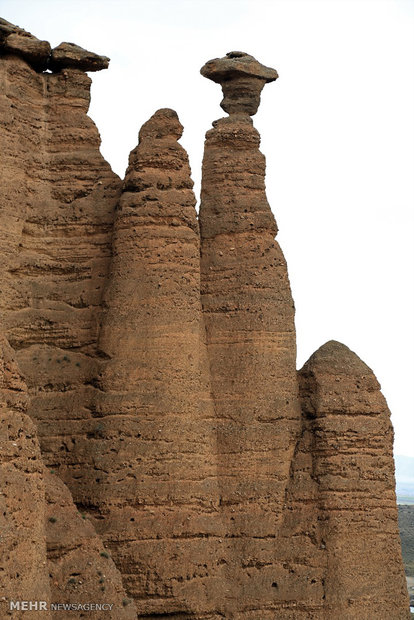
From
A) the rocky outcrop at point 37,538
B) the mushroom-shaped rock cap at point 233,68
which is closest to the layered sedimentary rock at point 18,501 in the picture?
the rocky outcrop at point 37,538

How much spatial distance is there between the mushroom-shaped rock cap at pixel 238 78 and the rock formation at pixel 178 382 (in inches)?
30.3

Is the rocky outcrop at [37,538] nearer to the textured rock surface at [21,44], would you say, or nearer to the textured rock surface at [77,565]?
the textured rock surface at [77,565]

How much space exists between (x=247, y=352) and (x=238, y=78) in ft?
23.3

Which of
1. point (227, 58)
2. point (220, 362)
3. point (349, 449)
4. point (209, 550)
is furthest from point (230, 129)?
point (209, 550)

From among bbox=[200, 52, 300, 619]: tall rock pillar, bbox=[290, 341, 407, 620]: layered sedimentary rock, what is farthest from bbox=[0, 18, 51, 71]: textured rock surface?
bbox=[290, 341, 407, 620]: layered sedimentary rock

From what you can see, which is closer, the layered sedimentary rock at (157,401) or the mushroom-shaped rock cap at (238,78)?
the layered sedimentary rock at (157,401)

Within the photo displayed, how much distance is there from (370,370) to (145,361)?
590cm

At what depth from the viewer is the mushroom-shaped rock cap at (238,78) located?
109 ft

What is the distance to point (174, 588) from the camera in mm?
27844

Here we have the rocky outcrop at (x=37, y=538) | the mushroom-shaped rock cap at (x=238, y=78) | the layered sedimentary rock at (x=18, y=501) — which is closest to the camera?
the layered sedimentary rock at (x=18, y=501)

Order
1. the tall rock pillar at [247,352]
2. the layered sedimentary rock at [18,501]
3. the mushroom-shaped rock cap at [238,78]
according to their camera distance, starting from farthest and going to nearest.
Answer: the mushroom-shaped rock cap at [238,78] < the tall rock pillar at [247,352] < the layered sedimentary rock at [18,501]

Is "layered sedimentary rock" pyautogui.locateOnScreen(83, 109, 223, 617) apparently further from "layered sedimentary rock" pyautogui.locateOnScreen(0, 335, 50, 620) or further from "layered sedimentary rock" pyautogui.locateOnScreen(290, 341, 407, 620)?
"layered sedimentary rock" pyautogui.locateOnScreen(0, 335, 50, 620)

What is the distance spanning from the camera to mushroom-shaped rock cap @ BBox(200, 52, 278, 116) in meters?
33.2

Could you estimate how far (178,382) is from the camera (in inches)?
1140
